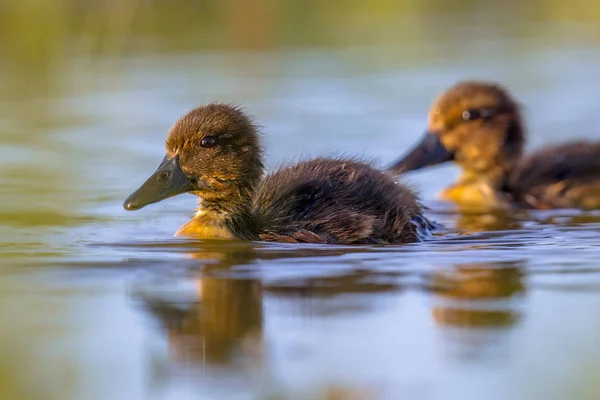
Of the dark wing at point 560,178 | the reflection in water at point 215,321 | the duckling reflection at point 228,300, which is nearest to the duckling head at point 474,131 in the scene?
the dark wing at point 560,178

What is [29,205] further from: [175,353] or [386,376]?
[386,376]

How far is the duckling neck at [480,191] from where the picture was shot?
34.6ft

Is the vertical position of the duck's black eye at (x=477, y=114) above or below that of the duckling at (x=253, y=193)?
above

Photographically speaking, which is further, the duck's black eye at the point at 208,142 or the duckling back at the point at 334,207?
the duck's black eye at the point at 208,142

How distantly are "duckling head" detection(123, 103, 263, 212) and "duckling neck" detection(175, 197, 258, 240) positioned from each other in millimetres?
12

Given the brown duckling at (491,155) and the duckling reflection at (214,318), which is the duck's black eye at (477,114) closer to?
the brown duckling at (491,155)

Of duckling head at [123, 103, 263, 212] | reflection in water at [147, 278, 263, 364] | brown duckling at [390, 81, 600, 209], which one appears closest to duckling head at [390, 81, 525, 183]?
brown duckling at [390, 81, 600, 209]

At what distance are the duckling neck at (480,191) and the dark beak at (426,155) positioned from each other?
10.7 inches

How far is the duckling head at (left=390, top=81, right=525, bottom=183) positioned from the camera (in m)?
11.2

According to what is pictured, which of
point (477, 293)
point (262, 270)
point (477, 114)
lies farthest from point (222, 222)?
point (477, 114)

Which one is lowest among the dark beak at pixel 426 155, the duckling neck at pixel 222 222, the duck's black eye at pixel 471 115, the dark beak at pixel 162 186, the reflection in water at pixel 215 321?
the reflection in water at pixel 215 321

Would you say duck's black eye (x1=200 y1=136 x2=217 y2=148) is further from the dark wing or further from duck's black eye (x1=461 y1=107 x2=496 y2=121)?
duck's black eye (x1=461 y1=107 x2=496 y2=121)

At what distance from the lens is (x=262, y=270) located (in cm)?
662

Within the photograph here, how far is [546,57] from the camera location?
18.3m
